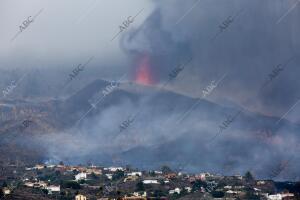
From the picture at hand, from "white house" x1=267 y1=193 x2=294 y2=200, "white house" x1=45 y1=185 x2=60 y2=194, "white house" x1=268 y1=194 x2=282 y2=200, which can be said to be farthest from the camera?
"white house" x1=45 y1=185 x2=60 y2=194

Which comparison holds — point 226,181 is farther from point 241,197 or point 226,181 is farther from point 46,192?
point 46,192

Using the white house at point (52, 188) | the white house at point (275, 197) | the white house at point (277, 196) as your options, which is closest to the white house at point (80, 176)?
the white house at point (52, 188)

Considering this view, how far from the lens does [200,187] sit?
17388 cm

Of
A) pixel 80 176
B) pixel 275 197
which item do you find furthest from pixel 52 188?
pixel 275 197

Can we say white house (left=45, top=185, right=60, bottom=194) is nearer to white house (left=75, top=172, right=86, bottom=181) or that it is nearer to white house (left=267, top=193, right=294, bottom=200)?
white house (left=75, top=172, right=86, bottom=181)

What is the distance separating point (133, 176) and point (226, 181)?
2713 centimetres

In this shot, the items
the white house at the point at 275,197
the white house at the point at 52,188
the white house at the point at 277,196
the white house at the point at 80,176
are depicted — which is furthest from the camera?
the white house at the point at 80,176

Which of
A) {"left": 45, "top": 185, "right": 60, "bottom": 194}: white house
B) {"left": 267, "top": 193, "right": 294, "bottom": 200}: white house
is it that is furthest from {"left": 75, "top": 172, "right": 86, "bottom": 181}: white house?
{"left": 267, "top": 193, "right": 294, "bottom": 200}: white house

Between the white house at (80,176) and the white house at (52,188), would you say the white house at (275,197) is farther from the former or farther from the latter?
the white house at (80,176)

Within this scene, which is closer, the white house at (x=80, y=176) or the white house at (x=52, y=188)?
the white house at (x=52, y=188)

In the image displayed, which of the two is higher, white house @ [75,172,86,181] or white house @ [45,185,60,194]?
white house @ [75,172,86,181]

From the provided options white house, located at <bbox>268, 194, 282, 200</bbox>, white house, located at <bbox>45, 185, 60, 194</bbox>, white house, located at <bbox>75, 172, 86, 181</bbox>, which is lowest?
white house, located at <bbox>268, 194, 282, 200</bbox>

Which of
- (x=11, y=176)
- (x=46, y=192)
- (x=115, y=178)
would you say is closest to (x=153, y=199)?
(x=46, y=192)

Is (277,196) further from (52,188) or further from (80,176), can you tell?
(80,176)
